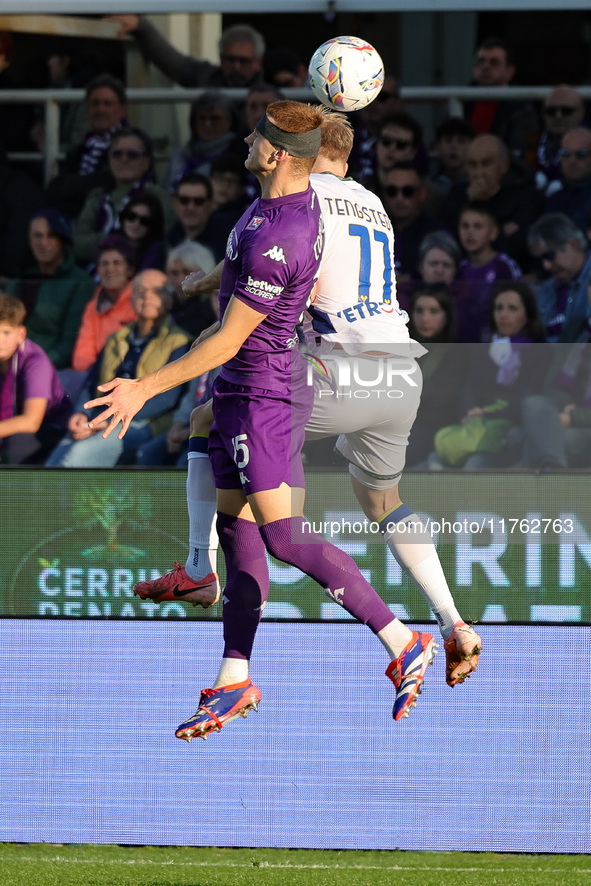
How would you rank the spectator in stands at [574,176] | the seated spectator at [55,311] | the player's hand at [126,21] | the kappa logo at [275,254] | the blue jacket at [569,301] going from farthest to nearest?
the player's hand at [126,21]
the spectator in stands at [574,176]
the blue jacket at [569,301]
the seated spectator at [55,311]
the kappa logo at [275,254]

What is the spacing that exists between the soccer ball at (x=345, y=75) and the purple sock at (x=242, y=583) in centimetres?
150

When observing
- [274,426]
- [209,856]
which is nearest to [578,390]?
[274,426]

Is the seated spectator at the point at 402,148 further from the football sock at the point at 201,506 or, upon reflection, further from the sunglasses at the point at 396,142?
the football sock at the point at 201,506

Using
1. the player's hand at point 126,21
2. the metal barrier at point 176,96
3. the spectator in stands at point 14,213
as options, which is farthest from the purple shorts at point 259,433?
the player's hand at point 126,21

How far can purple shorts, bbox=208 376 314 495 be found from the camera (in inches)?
169

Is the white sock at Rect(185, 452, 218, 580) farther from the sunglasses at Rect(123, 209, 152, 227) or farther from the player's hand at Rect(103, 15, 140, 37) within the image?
the player's hand at Rect(103, 15, 140, 37)

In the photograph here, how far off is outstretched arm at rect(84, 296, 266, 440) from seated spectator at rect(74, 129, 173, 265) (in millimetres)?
3255

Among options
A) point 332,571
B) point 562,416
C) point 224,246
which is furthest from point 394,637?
point 224,246

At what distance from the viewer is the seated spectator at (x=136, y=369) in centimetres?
578

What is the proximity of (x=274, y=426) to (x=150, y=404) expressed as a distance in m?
1.54

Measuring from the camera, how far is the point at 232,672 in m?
4.43

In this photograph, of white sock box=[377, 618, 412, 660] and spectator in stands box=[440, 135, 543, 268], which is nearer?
white sock box=[377, 618, 412, 660]

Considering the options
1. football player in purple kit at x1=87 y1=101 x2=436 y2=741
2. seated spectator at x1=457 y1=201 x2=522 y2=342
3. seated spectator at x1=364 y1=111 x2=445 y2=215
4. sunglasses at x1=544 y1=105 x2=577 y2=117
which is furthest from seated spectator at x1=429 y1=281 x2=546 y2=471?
sunglasses at x1=544 y1=105 x2=577 y2=117

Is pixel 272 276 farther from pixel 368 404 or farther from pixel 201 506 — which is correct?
pixel 201 506
